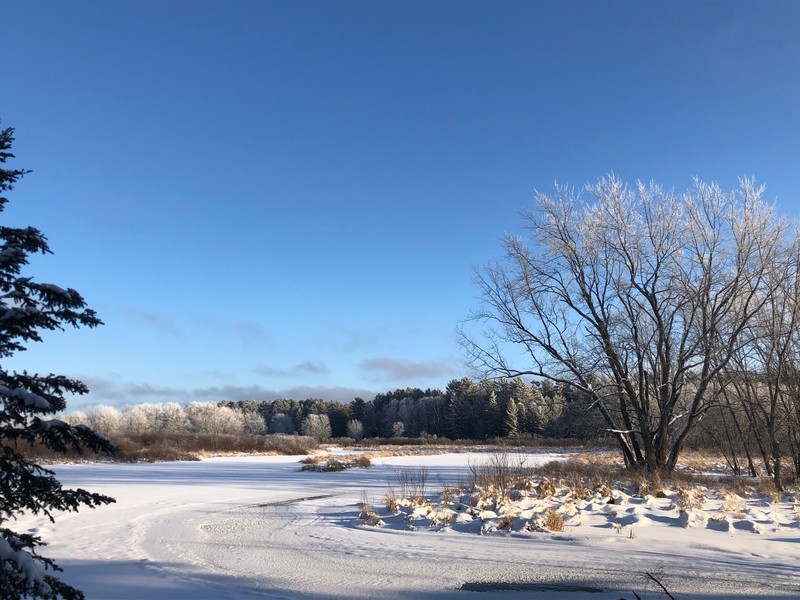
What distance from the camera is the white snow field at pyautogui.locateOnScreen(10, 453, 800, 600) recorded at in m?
6.27

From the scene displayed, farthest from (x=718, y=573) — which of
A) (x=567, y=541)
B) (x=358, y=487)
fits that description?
(x=358, y=487)

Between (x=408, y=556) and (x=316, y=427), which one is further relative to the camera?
(x=316, y=427)

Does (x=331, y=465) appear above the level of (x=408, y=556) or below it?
below

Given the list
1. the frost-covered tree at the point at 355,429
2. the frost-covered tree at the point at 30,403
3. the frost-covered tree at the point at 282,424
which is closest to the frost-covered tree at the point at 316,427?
the frost-covered tree at the point at 355,429

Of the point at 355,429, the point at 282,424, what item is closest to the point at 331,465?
the point at 355,429

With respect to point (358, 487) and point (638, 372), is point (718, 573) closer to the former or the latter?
point (638, 372)

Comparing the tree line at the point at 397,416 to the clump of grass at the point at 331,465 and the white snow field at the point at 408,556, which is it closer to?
the clump of grass at the point at 331,465

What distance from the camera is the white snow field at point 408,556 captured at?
6270mm

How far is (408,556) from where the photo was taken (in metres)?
7.96

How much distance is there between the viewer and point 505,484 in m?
13.5

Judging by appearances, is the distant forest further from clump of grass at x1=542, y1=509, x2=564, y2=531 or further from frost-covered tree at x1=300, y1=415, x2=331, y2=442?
clump of grass at x1=542, y1=509, x2=564, y2=531

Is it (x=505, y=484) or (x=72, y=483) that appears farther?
(x=72, y=483)

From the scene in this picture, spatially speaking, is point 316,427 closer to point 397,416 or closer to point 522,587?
point 397,416

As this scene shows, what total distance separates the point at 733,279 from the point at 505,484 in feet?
32.9
